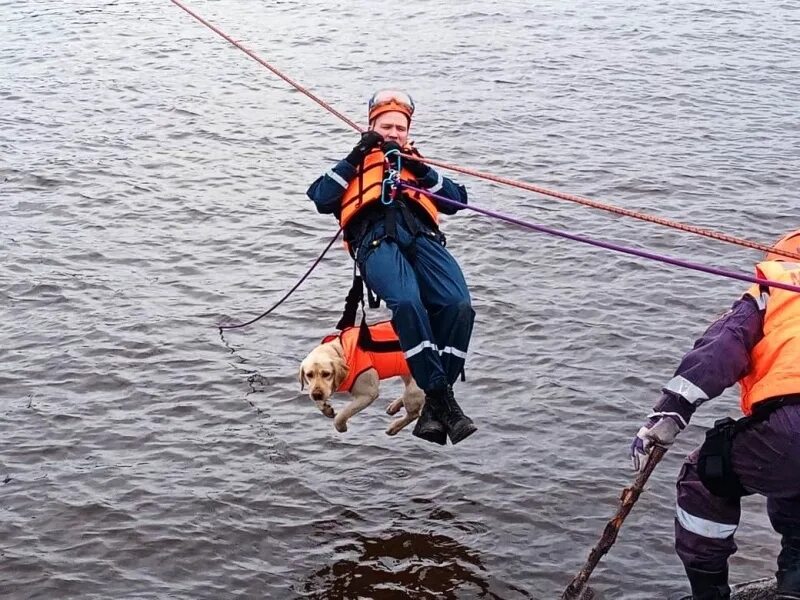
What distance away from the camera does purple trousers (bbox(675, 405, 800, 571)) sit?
6184mm

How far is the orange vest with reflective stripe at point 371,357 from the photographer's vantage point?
873 cm

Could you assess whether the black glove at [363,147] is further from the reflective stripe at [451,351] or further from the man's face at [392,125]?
the reflective stripe at [451,351]

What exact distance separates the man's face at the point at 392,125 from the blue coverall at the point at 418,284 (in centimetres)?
42

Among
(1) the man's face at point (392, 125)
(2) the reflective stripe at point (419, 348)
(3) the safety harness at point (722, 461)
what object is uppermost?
(1) the man's face at point (392, 125)

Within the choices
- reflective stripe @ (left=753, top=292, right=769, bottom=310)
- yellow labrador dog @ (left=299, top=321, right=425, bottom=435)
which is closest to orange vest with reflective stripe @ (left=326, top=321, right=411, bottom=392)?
yellow labrador dog @ (left=299, top=321, right=425, bottom=435)

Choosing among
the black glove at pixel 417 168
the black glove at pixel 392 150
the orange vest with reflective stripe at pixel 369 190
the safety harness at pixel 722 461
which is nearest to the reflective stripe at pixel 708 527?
the safety harness at pixel 722 461

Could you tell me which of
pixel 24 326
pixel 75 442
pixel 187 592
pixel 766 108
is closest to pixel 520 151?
pixel 766 108

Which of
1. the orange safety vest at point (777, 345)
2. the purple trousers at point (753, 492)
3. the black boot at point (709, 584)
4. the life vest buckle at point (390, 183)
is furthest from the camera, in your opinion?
the life vest buckle at point (390, 183)

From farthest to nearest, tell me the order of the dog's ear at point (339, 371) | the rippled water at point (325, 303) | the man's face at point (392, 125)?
1. the rippled water at point (325, 303)
2. the man's face at point (392, 125)
3. the dog's ear at point (339, 371)

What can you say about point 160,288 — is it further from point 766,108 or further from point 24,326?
point 766,108

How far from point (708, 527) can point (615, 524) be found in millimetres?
594

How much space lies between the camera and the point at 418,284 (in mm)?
8531

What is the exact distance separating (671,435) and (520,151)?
12131 mm

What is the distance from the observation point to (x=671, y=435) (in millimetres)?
6477
